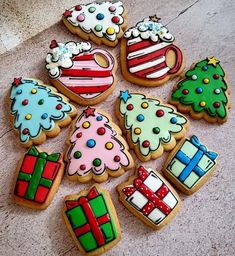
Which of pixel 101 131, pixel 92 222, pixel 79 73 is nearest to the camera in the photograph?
pixel 92 222

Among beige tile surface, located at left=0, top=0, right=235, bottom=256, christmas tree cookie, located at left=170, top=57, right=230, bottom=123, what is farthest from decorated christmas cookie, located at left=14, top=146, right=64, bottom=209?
christmas tree cookie, located at left=170, top=57, right=230, bottom=123

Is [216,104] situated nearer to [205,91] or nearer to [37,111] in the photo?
[205,91]

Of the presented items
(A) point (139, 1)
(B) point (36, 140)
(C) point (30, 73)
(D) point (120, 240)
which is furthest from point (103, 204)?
(A) point (139, 1)

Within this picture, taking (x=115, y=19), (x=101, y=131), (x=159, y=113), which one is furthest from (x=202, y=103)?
(x=115, y=19)

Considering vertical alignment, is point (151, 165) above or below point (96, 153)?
below

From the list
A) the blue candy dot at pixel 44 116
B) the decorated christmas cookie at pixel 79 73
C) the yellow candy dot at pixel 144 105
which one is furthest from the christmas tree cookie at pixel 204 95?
the blue candy dot at pixel 44 116

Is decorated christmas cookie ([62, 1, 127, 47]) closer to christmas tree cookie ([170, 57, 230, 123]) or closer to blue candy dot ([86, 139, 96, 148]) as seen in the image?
christmas tree cookie ([170, 57, 230, 123])
